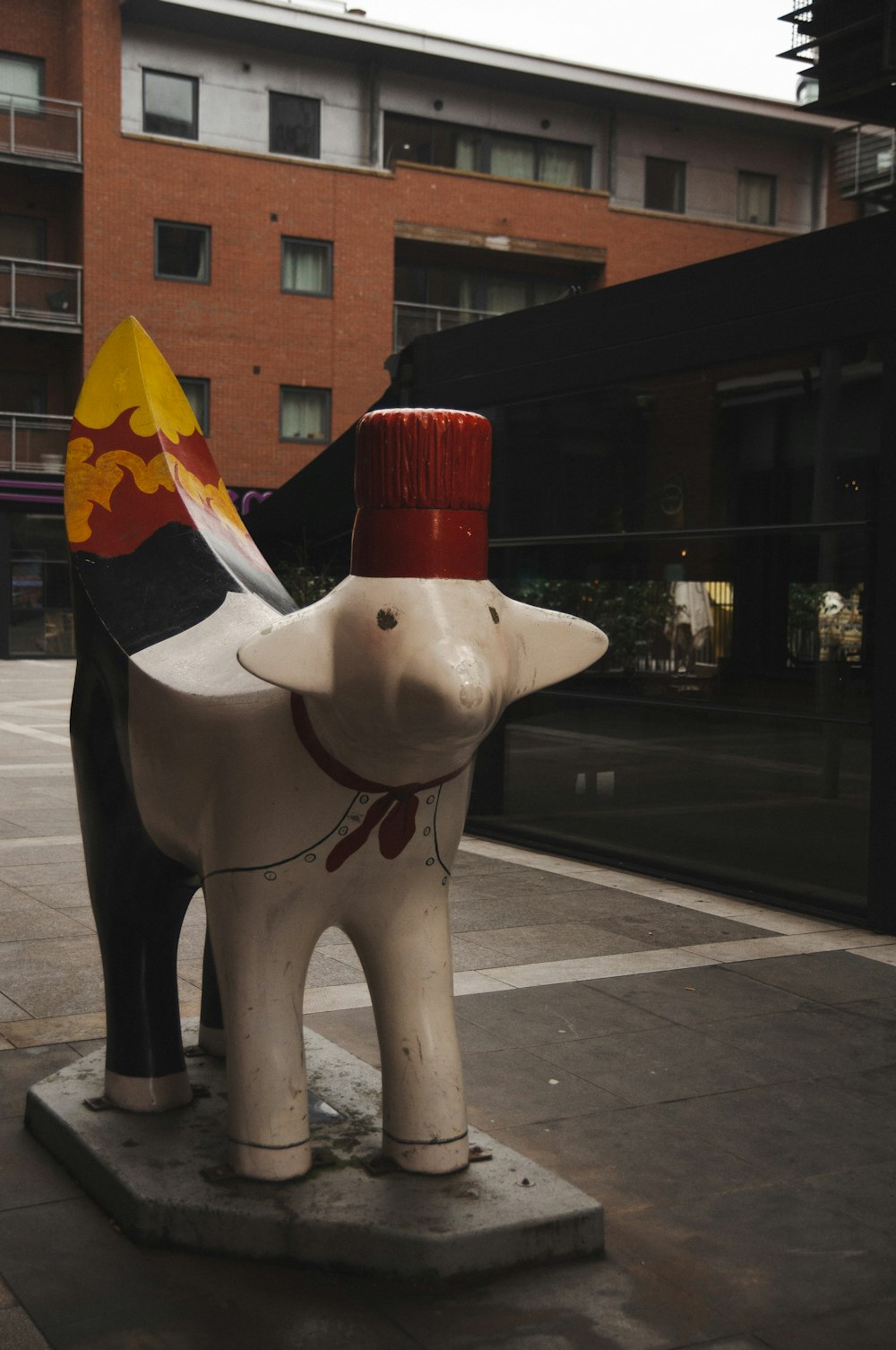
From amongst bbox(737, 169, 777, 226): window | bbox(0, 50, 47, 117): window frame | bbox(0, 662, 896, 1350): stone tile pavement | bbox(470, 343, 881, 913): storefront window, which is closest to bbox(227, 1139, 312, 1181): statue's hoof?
bbox(0, 662, 896, 1350): stone tile pavement

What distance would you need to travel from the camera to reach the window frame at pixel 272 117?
29.0m

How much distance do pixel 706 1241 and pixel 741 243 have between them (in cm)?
3208

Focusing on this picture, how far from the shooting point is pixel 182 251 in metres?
28.7

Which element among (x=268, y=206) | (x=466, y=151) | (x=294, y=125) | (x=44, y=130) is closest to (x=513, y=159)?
(x=466, y=151)

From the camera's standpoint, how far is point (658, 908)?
775 centimetres

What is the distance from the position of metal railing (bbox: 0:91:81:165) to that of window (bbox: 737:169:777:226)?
50.6 feet

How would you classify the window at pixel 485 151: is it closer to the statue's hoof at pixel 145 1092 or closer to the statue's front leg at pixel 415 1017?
the statue's hoof at pixel 145 1092

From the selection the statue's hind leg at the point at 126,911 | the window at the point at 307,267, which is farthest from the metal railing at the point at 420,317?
the statue's hind leg at the point at 126,911

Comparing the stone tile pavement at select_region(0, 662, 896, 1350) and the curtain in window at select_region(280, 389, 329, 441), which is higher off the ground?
the curtain in window at select_region(280, 389, 329, 441)

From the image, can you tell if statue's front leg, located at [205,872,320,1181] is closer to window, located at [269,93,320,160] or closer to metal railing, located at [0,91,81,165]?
metal railing, located at [0,91,81,165]

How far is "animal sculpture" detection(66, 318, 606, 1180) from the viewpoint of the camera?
3047 mm

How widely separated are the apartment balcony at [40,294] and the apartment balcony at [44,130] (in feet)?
6.86

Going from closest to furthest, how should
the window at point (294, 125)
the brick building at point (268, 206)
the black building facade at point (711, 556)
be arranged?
the black building facade at point (711, 556) → the brick building at point (268, 206) → the window at point (294, 125)

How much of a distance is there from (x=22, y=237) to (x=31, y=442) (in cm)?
438
